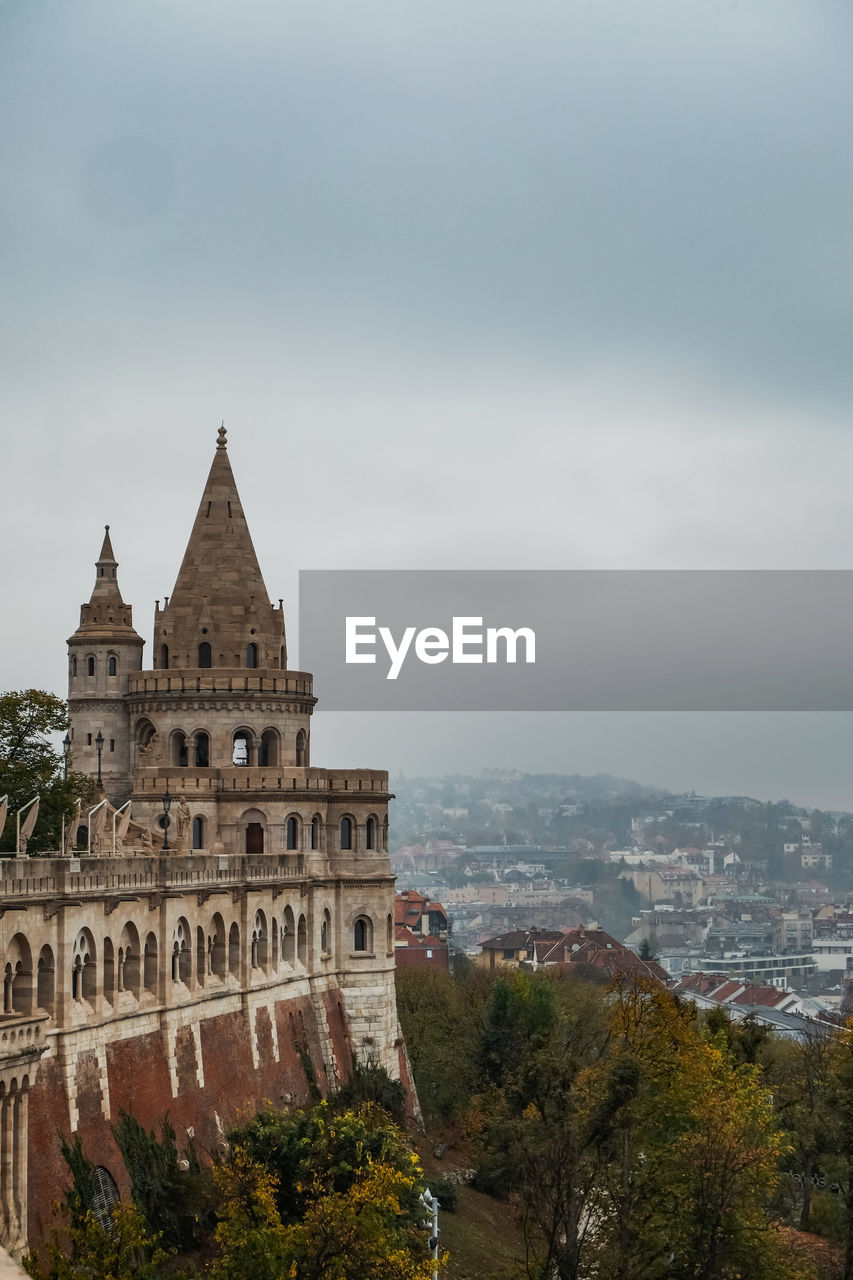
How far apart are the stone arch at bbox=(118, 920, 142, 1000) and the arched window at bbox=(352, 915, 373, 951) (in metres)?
25.5

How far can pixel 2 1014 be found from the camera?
157 ft

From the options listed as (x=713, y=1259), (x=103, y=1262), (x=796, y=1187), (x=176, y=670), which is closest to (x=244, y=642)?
(x=176, y=670)

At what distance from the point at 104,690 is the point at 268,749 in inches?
309

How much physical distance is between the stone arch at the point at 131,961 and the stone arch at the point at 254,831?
2468cm

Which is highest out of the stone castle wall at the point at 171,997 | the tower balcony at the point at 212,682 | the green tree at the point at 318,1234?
the tower balcony at the point at 212,682

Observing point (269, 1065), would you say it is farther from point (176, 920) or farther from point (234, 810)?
point (234, 810)

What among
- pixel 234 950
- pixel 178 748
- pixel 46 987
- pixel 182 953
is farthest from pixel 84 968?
pixel 178 748

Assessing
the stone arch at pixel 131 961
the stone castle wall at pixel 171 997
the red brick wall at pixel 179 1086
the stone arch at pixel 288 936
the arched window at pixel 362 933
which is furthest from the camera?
the arched window at pixel 362 933

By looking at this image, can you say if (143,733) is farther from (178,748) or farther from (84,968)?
(84,968)

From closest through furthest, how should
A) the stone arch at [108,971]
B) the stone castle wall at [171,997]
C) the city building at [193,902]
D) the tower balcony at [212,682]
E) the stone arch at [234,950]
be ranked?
1. the stone castle wall at [171,997]
2. the city building at [193,902]
3. the stone arch at [108,971]
4. the stone arch at [234,950]
5. the tower balcony at [212,682]

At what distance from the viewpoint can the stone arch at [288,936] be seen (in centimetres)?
7831

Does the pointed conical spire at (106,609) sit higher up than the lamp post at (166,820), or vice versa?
the pointed conical spire at (106,609)

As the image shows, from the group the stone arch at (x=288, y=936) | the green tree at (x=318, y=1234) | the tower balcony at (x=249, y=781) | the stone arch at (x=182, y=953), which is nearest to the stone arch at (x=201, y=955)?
the stone arch at (x=182, y=953)

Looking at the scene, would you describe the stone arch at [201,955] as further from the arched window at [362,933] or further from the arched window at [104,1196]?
the arched window at [362,933]
